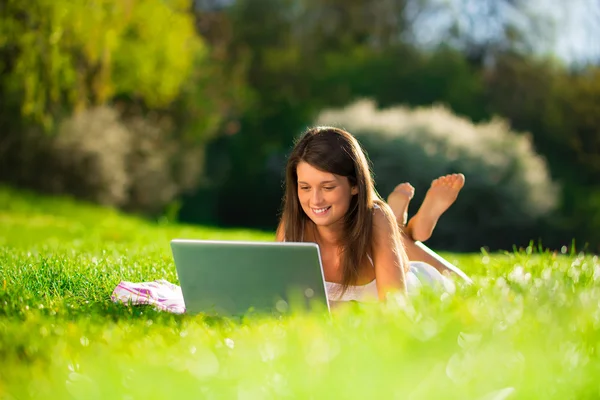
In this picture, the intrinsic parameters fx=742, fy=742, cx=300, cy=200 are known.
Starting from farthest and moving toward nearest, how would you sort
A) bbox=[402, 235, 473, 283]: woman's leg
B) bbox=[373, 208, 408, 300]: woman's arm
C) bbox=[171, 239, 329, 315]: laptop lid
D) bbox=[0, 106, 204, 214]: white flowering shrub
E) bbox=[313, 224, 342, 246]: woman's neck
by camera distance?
bbox=[0, 106, 204, 214]: white flowering shrub → bbox=[402, 235, 473, 283]: woman's leg → bbox=[313, 224, 342, 246]: woman's neck → bbox=[373, 208, 408, 300]: woman's arm → bbox=[171, 239, 329, 315]: laptop lid

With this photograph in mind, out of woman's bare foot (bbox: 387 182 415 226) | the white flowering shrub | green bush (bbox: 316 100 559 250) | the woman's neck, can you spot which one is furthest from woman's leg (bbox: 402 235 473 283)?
the white flowering shrub

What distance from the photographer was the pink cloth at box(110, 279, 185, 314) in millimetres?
3707

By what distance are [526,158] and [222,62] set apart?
29.8ft

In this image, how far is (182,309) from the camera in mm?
3756

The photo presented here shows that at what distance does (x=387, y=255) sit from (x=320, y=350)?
1.41 m

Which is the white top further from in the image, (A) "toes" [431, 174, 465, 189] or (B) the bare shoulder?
(A) "toes" [431, 174, 465, 189]

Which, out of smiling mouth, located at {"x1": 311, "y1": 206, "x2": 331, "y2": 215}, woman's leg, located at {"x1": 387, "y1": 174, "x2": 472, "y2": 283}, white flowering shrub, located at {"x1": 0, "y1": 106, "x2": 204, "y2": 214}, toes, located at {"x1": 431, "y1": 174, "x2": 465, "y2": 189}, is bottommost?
white flowering shrub, located at {"x1": 0, "y1": 106, "x2": 204, "y2": 214}

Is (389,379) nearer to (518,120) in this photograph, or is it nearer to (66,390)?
(66,390)

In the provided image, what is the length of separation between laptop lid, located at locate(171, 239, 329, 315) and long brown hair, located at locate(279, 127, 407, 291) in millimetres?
648

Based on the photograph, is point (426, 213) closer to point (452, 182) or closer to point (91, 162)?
point (452, 182)

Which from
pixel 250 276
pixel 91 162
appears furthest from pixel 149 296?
pixel 91 162

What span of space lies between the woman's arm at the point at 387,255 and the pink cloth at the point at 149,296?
100cm

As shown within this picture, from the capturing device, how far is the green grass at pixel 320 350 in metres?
2.18

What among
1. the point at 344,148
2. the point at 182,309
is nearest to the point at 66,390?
the point at 182,309
